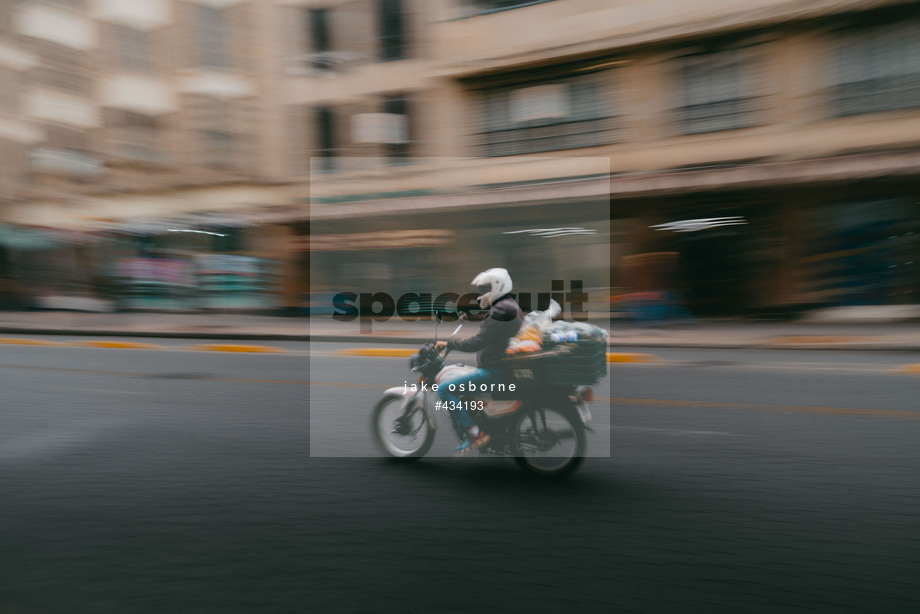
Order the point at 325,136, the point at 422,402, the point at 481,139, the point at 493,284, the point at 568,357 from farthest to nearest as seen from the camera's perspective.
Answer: the point at 325,136 → the point at 481,139 → the point at 422,402 → the point at 493,284 → the point at 568,357

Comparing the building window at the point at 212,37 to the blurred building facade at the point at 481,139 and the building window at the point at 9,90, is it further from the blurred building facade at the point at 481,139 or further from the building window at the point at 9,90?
the building window at the point at 9,90

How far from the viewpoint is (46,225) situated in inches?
1110

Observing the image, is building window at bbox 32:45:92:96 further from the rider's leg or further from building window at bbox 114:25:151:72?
the rider's leg

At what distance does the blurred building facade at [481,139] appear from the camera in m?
17.5

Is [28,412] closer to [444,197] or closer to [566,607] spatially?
[566,607]

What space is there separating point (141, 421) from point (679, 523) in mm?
5151

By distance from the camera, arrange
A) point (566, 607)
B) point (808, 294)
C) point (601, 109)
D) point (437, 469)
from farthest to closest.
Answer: point (601, 109), point (808, 294), point (437, 469), point (566, 607)

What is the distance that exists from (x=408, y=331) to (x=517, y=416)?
41.9 feet

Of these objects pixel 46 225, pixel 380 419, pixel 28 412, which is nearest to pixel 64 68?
pixel 46 225

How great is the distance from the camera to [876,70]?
56.4 ft

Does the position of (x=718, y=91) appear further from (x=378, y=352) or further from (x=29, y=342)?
(x=29, y=342)

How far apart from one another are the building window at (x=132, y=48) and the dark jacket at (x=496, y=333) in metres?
26.6

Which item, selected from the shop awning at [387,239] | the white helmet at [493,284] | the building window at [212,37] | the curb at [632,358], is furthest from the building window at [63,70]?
the white helmet at [493,284]

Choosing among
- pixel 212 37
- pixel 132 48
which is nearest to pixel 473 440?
pixel 212 37
